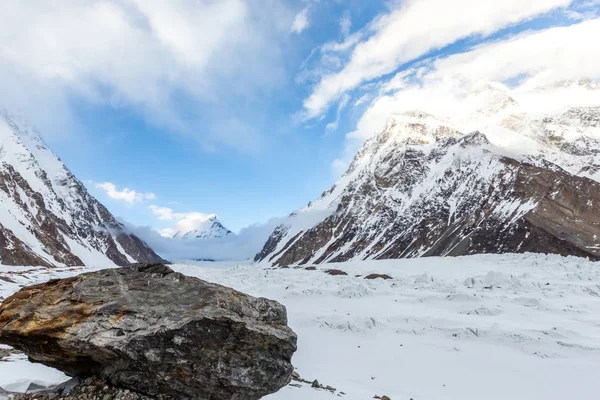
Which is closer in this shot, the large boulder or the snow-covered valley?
the large boulder

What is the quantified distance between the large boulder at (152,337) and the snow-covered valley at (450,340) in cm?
159

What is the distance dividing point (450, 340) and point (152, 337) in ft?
45.0

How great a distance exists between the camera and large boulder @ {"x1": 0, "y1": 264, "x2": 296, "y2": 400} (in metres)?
6.70

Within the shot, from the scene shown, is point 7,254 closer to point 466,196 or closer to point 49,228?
point 49,228

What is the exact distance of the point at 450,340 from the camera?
54.6 feet

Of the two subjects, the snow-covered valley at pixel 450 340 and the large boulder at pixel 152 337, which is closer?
the large boulder at pixel 152 337

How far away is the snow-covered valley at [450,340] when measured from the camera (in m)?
12.1

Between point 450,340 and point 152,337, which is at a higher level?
point 152,337

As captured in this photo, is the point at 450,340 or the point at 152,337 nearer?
the point at 152,337

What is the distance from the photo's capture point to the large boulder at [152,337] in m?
6.70

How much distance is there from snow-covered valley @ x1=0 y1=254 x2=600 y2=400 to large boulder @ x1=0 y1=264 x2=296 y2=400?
62.5 inches

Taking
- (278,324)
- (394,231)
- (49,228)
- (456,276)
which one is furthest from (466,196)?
(49,228)

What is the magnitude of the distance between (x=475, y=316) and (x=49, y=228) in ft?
666

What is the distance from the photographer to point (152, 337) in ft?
21.9
